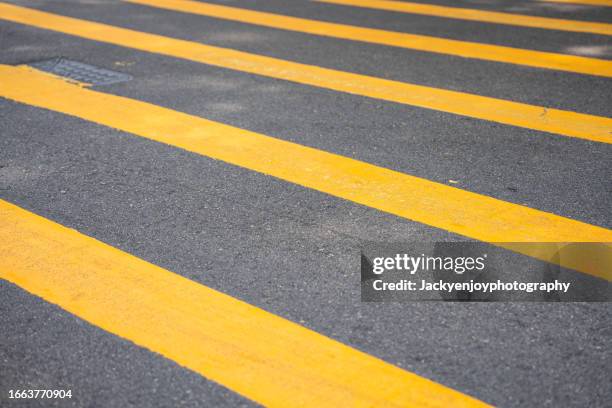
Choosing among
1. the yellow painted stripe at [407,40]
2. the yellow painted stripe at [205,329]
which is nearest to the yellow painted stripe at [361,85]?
the yellow painted stripe at [407,40]

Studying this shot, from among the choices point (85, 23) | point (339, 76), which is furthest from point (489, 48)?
point (85, 23)

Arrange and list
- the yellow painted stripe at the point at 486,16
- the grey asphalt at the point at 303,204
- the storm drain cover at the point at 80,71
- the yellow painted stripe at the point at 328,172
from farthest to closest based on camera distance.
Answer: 1. the yellow painted stripe at the point at 486,16
2. the storm drain cover at the point at 80,71
3. the yellow painted stripe at the point at 328,172
4. the grey asphalt at the point at 303,204

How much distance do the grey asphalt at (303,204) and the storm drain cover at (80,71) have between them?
123 mm

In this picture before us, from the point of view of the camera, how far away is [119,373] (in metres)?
2.52

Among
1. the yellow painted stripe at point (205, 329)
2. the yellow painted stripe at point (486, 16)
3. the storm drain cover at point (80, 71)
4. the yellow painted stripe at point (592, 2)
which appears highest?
the yellow painted stripe at point (592, 2)

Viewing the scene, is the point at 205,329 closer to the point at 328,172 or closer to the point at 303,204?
the point at 303,204

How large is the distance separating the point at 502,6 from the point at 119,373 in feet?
22.6

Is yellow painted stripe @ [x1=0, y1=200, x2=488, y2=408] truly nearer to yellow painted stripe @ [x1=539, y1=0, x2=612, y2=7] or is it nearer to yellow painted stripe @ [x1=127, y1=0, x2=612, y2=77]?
yellow painted stripe @ [x1=127, y1=0, x2=612, y2=77]

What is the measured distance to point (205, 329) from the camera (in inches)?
108

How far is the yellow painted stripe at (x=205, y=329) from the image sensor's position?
242cm

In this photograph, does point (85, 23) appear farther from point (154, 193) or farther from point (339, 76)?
point (154, 193)

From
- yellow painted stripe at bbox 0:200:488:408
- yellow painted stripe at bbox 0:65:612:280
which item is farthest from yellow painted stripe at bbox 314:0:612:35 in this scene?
yellow painted stripe at bbox 0:200:488:408

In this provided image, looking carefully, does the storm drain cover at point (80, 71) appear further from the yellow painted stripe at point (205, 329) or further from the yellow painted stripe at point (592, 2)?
the yellow painted stripe at point (592, 2)

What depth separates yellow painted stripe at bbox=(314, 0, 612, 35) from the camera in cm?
716
